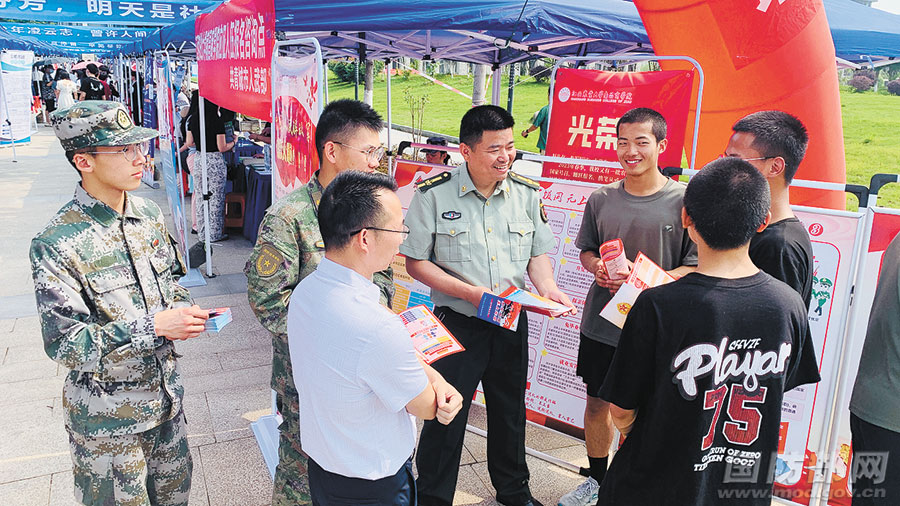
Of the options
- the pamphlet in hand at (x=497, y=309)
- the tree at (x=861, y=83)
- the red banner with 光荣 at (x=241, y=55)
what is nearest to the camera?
the pamphlet in hand at (x=497, y=309)

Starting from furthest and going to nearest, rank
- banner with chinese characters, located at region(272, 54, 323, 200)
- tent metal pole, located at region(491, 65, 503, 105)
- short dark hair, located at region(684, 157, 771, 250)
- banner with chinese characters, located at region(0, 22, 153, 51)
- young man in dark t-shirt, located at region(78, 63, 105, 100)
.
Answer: banner with chinese characters, located at region(0, 22, 153, 51) < young man in dark t-shirt, located at region(78, 63, 105, 100) < tent metal pole, located at region(491, 65, 503, 105) < banner with chinese characters, located at region(272, 54, 323, 200) < short dark hair, located at region(684, 157, 771, 250)

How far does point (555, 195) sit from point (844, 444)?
1.85m

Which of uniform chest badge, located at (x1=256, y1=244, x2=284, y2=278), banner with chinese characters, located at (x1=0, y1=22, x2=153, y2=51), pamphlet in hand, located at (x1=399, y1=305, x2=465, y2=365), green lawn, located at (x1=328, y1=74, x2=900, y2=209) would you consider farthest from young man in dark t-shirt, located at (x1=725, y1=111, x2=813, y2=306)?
banner with chinese characters, located at (x1=0, y1=22, x2=153, y2=51)

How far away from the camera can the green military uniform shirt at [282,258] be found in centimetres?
225

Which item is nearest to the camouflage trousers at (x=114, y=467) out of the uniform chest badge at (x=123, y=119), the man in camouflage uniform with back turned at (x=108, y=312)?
the man in camouflage uniform with back turned at (x=108, y=312)

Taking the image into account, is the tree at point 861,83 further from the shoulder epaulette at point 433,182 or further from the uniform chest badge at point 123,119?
the uniform chest badge at point 123,119

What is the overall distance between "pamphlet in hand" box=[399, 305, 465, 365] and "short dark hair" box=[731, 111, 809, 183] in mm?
1403

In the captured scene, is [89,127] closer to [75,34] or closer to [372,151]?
[372,151]

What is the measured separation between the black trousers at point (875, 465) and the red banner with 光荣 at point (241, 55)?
10.3 feet

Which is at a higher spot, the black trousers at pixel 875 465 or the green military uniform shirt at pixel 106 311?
the green military uniform shirt at pixel 106 311

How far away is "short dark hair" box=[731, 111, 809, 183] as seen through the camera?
225 centimetres

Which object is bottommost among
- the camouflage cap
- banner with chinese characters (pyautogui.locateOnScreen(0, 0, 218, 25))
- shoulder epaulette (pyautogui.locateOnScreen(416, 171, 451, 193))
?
shoulder epaulette (pyautogui.locateOnScreen(416, 171, 451, 193))

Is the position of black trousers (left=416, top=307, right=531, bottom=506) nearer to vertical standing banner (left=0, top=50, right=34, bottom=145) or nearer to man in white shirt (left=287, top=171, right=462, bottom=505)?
man in white shirt (left=287, top=171, right=462, bottom=505)

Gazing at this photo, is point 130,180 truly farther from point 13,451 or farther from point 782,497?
point 782,497
